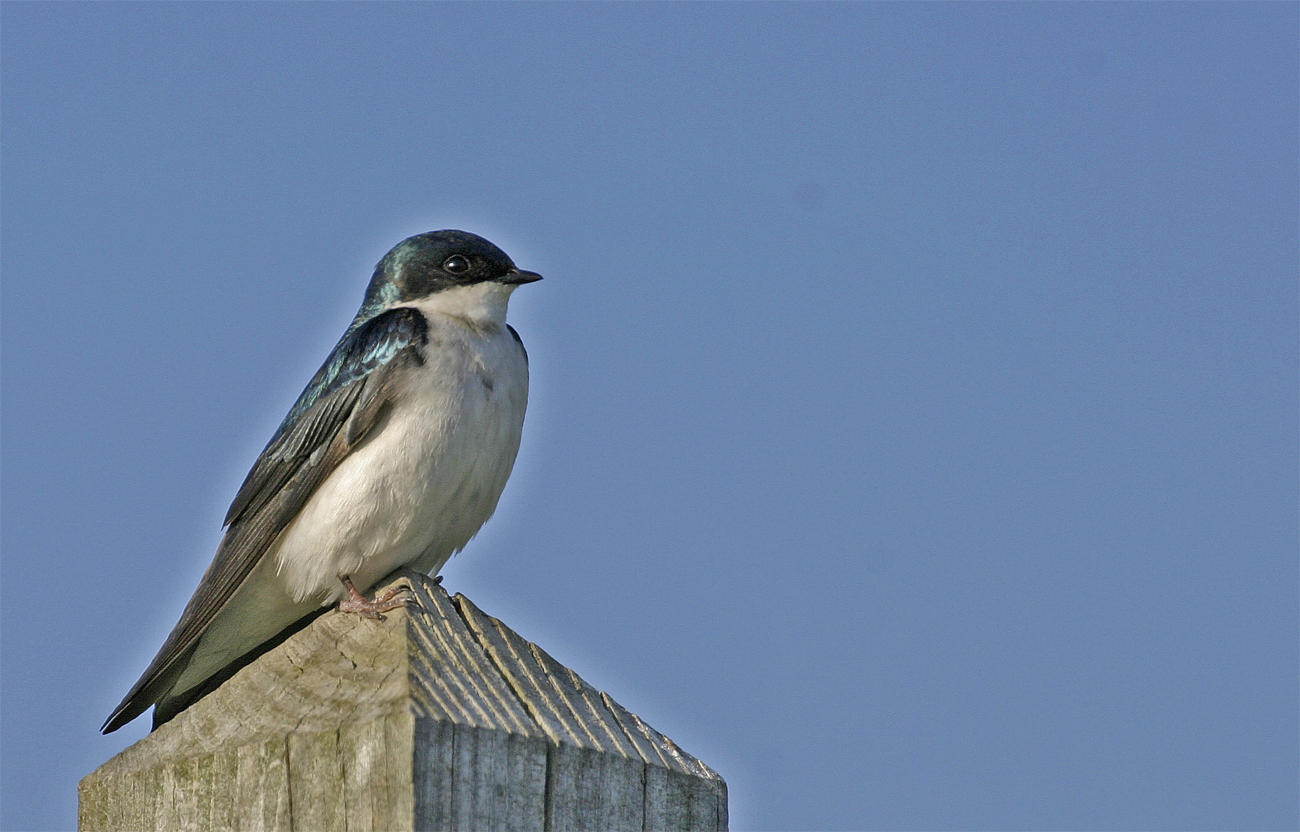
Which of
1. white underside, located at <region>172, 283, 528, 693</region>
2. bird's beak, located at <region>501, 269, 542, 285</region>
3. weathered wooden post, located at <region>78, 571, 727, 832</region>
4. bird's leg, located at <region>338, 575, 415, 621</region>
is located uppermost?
bird's beak, located at <region>501, 269, 542, 285</region>

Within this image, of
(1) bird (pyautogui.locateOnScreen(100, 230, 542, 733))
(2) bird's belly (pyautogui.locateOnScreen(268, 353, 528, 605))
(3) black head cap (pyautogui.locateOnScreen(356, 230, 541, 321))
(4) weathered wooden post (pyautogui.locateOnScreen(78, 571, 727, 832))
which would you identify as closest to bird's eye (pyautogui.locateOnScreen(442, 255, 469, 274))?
(3) black head cap (pyautogui.locateOnScreen(356, 230, 541, 321))

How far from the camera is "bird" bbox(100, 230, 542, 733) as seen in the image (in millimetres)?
4797

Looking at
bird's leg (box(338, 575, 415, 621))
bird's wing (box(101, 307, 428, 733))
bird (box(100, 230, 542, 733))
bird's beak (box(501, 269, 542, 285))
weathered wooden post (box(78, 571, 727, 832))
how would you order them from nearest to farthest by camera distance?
weathered wooden post (box(78, 571, 727, 832)) → bird's leg (box(338, 575, 415, 621)) → bird (box(100, 230, 542, 733)) → bird's wing (box(101, 307, 428, 733)) → bird's beak (box(501, 269, 542, 285))

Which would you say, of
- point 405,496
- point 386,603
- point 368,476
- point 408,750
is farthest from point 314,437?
point 408,750

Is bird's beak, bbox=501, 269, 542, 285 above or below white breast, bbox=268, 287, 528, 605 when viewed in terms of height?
above

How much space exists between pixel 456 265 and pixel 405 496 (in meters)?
1.34

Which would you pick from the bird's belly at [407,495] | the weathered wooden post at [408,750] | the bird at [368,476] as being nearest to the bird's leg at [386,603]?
the weathered wooden post at [408,750]

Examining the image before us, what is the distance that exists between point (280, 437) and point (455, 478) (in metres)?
0.84

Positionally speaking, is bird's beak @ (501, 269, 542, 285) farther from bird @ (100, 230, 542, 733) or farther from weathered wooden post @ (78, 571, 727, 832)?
weathered wooden post @ (78, 571, 727, 832)

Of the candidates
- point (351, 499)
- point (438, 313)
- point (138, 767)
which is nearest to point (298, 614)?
point (351, 499)

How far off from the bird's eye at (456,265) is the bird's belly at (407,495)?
2.95 feet

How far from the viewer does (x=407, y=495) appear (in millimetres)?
4801

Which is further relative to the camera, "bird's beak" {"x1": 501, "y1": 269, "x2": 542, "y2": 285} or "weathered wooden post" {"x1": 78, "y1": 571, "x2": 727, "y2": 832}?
"bird's beak" {"x1": 501, "y1": 269, "x2": 542, "y2": 285}

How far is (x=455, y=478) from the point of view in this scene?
487cm
